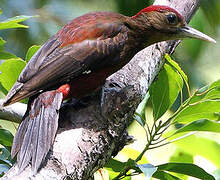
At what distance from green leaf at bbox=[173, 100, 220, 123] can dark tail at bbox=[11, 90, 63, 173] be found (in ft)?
2.40

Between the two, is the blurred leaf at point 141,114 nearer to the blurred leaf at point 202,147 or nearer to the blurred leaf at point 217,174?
the blurred leaf at point 202,147

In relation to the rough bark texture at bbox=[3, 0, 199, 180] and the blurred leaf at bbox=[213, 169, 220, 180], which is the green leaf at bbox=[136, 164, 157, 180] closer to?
the rough bark texture at bbox=[3, 0, 199, 180]

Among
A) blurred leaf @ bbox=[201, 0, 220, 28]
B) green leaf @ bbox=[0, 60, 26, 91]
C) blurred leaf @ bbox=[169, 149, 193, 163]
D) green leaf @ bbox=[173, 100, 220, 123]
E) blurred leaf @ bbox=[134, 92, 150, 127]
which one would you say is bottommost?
green leaf @ bbox=[0, 60, 26, 91]

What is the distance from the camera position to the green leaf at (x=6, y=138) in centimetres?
269

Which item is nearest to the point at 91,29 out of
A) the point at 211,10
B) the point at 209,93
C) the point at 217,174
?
the point at 209,93

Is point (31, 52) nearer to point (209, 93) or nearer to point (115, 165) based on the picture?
point (115, 165)

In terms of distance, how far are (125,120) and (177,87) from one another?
402 mm

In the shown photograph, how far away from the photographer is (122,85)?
308 centimetres

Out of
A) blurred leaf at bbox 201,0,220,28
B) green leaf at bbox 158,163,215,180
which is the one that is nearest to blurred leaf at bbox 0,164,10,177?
green leaf at bbox 158,163,215,180

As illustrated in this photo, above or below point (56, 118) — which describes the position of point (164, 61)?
above

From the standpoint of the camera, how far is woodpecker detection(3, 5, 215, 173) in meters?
2.75

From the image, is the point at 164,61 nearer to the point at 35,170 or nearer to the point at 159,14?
the point at 159,14

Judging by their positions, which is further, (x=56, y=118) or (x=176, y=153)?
(x=176, y=153)

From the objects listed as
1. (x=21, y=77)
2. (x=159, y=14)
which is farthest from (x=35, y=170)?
(x=159, y=14)
